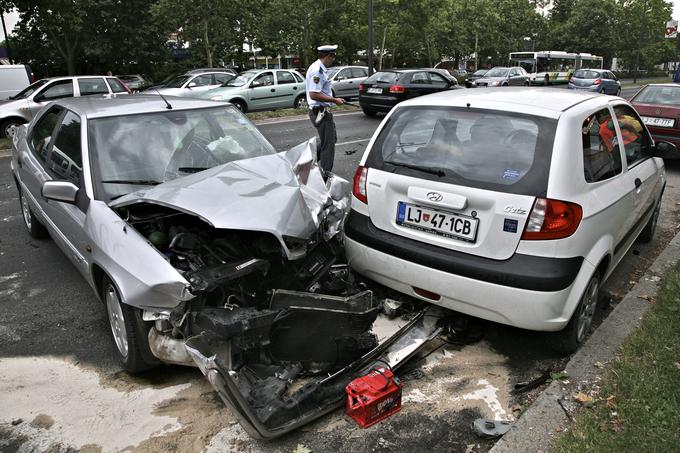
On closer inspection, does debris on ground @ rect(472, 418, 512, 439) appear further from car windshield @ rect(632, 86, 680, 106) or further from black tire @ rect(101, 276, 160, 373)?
car windshield @ rect(632, 86, 680, 106)

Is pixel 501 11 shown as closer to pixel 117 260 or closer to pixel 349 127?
pixel 349 127

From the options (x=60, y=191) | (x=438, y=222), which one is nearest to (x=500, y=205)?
(x=438, y=222)

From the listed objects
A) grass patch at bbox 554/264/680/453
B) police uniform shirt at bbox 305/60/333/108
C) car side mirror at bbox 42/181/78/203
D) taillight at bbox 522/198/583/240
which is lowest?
grass patch at bbox 554/264/680/453

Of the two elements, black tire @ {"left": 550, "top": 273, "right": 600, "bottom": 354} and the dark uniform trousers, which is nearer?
black tire @ {"left": 550, "top": 273, "right": 600, "bottom": 354}

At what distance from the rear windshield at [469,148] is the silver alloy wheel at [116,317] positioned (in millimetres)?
1934

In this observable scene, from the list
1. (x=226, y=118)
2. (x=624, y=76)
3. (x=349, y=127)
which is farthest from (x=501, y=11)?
(x=226, y=118)

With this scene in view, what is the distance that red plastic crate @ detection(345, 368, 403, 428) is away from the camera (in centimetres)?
276

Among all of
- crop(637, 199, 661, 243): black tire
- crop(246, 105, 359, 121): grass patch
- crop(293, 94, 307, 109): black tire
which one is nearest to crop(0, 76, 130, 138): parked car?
crop(246, 105, 359, 121): grass patch

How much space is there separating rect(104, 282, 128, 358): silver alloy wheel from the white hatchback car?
1588 millimetres

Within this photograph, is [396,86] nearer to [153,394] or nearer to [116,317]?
[116,317]

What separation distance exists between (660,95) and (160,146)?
9.67 metres

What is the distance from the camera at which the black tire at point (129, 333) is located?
3064 millimetres

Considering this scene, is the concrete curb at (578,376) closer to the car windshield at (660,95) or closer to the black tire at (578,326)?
the black tire at (578,326)

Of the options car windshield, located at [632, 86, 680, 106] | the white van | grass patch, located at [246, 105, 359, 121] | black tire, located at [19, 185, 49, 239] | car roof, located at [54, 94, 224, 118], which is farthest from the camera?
grass patch, located at [246, 105, 359, 121]
